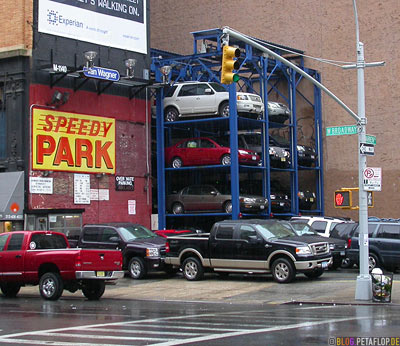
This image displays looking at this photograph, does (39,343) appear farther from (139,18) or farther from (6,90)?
(139,18)

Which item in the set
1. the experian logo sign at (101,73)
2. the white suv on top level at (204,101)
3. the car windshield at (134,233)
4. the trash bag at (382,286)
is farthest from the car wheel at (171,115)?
the trash bag at (382,286)

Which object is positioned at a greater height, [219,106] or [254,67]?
[254,67]

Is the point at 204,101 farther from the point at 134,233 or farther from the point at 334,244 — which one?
the point at 334,244

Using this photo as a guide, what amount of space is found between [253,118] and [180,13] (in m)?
14.5

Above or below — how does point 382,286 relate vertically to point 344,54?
below

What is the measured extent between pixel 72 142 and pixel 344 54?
15.9 meters

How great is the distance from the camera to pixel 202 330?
12.1 metres

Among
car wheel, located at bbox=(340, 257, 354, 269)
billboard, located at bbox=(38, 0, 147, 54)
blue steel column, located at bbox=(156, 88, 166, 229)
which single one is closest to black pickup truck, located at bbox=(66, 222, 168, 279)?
car wheel, located at bbox=(340, 257, 354, 269)

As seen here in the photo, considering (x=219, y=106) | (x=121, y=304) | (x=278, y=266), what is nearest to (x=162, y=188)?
(x=219, y=106)

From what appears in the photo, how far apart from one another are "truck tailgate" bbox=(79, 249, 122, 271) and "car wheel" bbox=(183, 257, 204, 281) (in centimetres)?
444

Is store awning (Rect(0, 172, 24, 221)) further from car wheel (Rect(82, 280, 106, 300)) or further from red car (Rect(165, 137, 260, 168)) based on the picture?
car wheel (Rect(82, 280, 106, 300))

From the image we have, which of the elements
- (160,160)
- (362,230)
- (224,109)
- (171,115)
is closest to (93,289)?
(362,230)

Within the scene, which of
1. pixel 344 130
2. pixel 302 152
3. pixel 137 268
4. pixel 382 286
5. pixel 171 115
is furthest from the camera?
pixel 302 152

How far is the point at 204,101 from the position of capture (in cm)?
3319
